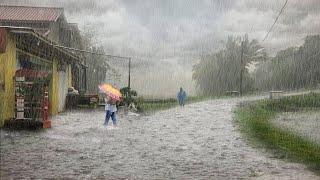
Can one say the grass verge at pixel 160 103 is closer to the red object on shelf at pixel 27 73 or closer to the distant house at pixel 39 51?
the distant house at pixel 39 51

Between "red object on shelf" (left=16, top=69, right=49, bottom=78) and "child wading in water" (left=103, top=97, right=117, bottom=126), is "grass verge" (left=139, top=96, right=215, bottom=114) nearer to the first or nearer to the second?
"child wading in water" (left=103, top=97, right=117, bottom=126)

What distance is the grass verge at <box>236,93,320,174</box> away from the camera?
558cm

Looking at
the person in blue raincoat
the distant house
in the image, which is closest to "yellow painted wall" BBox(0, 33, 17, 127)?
the distant house

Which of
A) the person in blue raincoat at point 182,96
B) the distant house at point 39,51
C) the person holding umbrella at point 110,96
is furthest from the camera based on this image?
the distant house at point 39,51

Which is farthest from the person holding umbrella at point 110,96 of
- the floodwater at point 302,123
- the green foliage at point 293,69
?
the floodwater at point 302,123

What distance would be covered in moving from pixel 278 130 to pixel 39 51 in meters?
2.89

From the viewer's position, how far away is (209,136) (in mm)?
6395

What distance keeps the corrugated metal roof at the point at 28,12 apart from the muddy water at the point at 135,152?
1.04 meters

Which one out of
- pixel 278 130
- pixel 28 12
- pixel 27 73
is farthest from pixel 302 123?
pixel 28 12

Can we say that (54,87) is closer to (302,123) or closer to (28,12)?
(28,12)

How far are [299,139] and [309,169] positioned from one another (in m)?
0.47

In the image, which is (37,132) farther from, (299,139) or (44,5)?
(299,139)

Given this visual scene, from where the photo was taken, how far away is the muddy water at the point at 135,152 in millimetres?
4773

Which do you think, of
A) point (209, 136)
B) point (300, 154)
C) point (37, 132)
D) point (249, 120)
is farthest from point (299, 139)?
point (37, 132)
